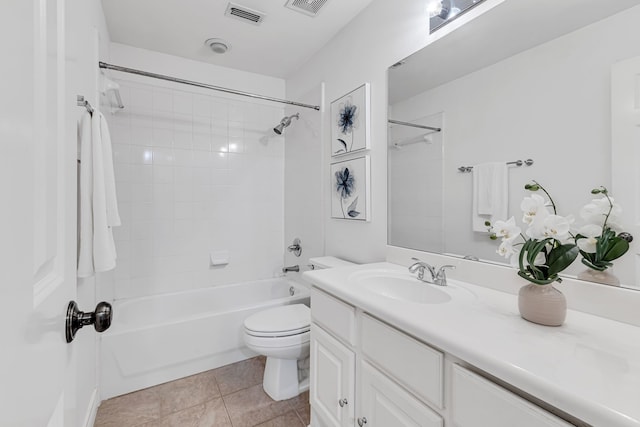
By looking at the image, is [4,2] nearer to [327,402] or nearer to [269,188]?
[327,402]

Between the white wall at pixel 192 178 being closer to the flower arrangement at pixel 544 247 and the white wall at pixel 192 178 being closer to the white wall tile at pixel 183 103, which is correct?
the white wall tile at pixel 183 103

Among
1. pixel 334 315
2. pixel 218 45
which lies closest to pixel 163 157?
pixel 218 45

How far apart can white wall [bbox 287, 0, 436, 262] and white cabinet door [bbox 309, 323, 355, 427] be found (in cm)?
67

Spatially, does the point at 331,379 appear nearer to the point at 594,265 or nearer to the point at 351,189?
the point at 594,265

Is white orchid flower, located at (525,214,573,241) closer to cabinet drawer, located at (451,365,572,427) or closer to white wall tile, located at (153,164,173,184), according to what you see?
cabinet drawer, located at (451,365,572,427)

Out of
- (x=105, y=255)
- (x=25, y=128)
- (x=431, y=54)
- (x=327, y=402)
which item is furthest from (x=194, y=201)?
(x=25, y=128)

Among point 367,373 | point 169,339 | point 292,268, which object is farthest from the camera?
point 292,268

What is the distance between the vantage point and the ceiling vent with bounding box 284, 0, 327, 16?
1768mm

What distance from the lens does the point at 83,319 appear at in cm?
62

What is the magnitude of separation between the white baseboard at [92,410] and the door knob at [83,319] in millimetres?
1241

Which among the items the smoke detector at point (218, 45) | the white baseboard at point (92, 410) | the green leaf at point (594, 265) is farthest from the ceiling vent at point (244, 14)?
the white baseboard at point (92, 410)

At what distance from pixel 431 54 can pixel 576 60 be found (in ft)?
2.10

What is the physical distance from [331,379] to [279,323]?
67 cm

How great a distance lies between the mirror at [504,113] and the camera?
91 centimetres
